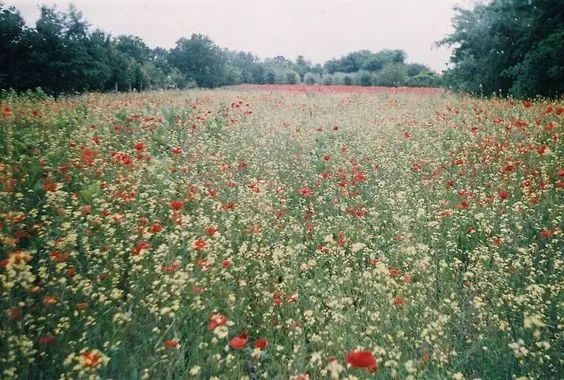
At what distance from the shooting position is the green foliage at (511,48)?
1284cm

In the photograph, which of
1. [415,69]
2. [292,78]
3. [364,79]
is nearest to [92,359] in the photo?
[364,79]

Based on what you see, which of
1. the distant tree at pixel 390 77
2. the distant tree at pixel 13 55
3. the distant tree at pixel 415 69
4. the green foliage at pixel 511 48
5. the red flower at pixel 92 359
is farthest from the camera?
the distant tree at pixel 415 69

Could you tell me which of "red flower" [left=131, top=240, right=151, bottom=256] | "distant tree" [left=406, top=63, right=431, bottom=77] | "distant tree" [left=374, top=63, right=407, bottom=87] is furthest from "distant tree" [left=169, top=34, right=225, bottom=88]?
"red flower" [left=131, top=240, right=151, bottom=256]

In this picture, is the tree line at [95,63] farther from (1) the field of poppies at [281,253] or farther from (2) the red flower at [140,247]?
(2) the red flower at [140,247]

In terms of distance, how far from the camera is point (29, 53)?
23.9 m

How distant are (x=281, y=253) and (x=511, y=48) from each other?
15.5 metres

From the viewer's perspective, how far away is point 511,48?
14836 millimetres

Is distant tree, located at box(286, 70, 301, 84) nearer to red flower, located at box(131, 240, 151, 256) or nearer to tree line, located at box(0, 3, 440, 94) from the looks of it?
tree line, located at box(0, 3, 440, 94)

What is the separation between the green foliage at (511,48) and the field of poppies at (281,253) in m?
5.16

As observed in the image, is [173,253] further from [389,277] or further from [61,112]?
[61,112]

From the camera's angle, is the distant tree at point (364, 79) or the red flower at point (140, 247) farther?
the distant tree at point (364, 79)

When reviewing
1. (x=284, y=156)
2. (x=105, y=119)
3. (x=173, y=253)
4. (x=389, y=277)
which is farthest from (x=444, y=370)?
(x=105, y=119)

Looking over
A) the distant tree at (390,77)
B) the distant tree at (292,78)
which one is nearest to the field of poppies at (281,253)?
the distant tree at (390,77)

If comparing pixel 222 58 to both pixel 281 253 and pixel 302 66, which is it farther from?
pixel 281 253
